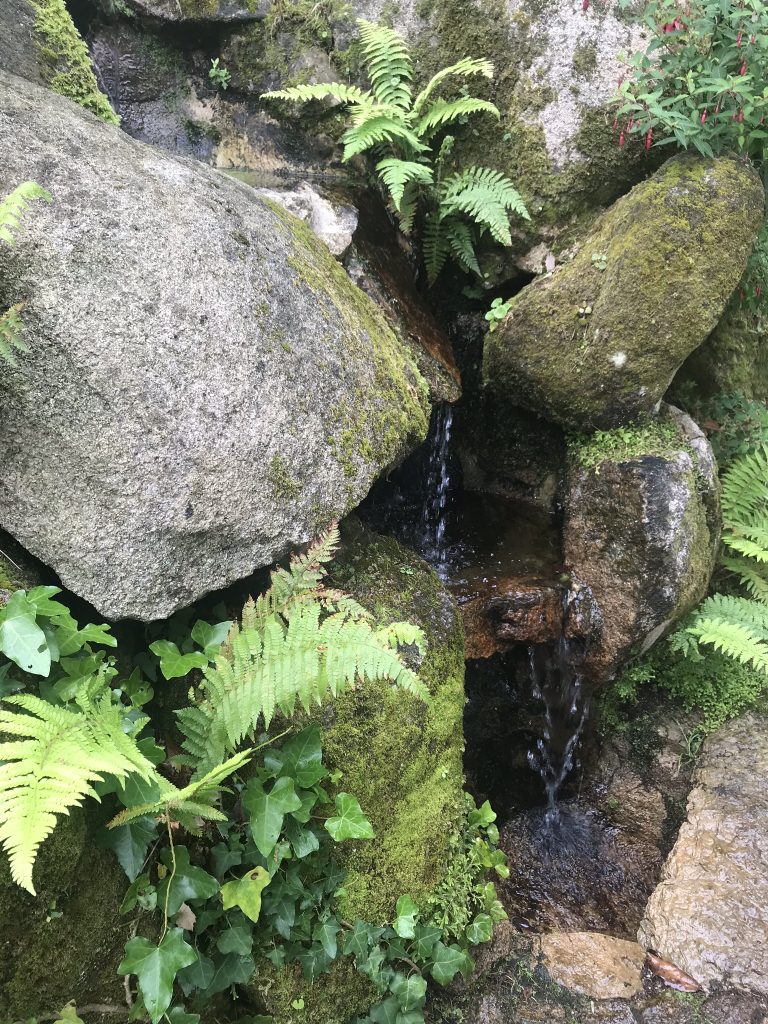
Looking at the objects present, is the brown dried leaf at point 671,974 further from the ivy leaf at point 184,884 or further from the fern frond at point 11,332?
the fern frond at point 11,332

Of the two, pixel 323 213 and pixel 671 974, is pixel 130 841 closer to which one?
pixel 671 974

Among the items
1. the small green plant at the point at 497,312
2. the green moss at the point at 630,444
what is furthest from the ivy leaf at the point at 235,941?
the small green plant at the point at 497,312

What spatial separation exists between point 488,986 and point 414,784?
3.57 feet

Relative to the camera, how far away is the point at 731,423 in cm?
498

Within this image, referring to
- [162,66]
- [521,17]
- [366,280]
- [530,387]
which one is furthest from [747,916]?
[162,66]

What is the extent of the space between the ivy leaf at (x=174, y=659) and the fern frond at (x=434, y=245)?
3.87m

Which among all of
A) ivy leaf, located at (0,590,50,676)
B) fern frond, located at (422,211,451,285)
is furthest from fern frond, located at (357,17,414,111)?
ivy leaf, located at (0,590,50,676)

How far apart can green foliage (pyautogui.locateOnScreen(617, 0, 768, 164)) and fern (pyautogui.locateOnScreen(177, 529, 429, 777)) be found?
380cm

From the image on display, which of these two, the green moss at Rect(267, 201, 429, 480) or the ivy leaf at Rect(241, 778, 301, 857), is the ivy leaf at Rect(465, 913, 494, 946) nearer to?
the ivy leaf at Rect(241, 778, 301, 857)

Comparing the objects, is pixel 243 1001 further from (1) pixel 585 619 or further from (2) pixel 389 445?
(1) pixel 585 619

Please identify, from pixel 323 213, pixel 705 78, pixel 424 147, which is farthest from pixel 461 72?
Answer: pixel 705 78

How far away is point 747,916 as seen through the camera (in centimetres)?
328

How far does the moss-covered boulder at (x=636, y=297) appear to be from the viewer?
4.00 metres

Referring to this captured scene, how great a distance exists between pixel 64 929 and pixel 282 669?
108cm
